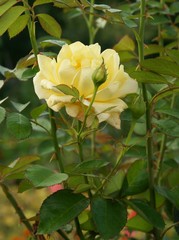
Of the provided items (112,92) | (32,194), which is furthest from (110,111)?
(32,194)

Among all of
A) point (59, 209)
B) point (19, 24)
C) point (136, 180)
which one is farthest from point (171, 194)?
point (19, 24)

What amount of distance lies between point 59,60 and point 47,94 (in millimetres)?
36

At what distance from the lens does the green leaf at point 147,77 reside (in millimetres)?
595

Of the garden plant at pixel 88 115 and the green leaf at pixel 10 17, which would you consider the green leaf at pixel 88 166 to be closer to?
the garden plant at pixel 88 115

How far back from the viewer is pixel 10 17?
0.63 m

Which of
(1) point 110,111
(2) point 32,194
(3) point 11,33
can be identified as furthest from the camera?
(2) point 32,194

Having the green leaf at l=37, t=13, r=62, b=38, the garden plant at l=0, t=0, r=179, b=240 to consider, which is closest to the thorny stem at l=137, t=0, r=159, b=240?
the garden plant at l=0, t=0, r=179, b=240

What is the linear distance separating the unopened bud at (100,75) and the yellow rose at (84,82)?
0.05ft

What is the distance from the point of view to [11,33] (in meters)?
0.67

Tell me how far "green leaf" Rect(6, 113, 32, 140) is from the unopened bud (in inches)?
3.8

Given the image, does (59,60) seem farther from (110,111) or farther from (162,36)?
(162,36)

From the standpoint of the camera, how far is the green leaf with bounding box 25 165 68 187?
55 centimetres

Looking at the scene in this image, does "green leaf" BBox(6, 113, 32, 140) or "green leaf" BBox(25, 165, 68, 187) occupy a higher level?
"green leaf" BBox(6, 113, 32, 140)

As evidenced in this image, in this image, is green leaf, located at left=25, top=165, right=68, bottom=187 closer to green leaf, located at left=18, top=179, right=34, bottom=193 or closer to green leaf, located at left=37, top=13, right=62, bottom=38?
green leaf, located at left=18, top=179, right=34, bottom=193
